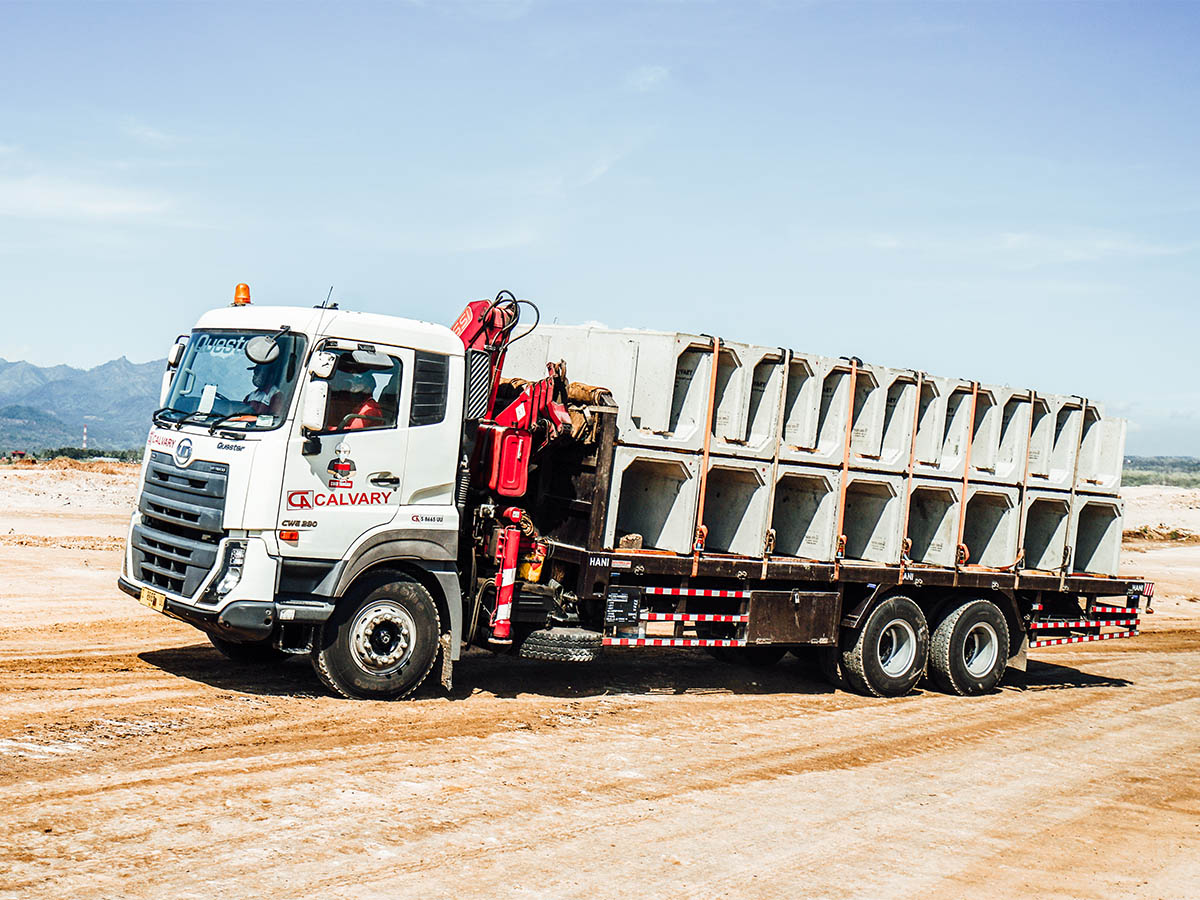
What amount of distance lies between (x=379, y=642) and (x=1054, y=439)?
840 cm

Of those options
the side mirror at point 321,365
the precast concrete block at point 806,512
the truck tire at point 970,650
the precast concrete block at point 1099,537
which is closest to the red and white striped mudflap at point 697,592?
the precast concrete block at point 806,512

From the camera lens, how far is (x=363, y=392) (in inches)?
379

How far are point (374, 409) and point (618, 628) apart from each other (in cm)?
306

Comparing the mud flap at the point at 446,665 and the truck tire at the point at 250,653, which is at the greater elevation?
the mud flap at the point at 446,665

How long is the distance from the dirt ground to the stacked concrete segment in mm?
1755

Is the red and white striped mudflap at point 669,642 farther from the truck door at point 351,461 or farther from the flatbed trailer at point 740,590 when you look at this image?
the truck door at point 351,461

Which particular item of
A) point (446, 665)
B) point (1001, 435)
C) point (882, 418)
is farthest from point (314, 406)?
point (1001, 435)

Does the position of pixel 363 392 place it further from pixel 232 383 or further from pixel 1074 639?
pixel 1074 639

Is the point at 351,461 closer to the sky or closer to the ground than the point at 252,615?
closer to the sky

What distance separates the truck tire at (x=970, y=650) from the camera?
42.5ft

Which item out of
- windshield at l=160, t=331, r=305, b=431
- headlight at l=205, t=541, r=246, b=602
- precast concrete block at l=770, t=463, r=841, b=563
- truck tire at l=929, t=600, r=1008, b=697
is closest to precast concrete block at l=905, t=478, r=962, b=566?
truck tire at l=929, t=600, r=1008, b=697

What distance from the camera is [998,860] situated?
23.7ft

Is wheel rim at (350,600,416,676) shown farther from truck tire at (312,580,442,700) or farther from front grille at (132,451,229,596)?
front grille at (132,451,229,596)

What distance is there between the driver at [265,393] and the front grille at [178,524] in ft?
1.82
